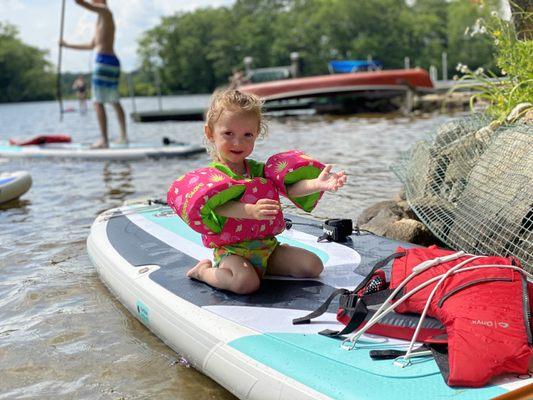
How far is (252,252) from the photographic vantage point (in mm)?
3301

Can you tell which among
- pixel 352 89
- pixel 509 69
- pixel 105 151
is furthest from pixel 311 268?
pixel 352 89

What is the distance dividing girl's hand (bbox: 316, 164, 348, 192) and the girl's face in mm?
382

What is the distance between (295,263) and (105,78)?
24.0 feet

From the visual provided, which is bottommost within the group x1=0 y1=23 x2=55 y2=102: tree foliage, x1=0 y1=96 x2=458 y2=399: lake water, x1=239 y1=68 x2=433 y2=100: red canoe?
x1=0 y1=96 x2=458 y2=399: lake water

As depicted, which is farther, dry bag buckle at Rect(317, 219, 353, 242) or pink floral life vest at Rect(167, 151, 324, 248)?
dry bag buckle at Rect(317, 219, 353, 242)

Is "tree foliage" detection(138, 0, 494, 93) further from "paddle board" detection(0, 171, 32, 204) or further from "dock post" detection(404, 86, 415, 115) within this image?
"paddle board" detection(0, 171, 32, 204)

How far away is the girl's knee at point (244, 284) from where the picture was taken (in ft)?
10.2

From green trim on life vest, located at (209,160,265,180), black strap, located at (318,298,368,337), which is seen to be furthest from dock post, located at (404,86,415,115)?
black strap, located at (318,298,368,337)

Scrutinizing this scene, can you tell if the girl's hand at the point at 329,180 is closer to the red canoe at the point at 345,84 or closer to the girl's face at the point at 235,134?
the girl's face at the point at 235,134

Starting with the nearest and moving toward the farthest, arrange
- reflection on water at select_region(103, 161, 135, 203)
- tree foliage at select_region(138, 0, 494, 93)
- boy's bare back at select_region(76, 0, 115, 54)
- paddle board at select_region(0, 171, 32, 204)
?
1. paddle board at select_region(0, 171, 32, 204)
2. reflection on water at select_region(103, 161, 135, 203)
3. boy's bare back at select_region(76, 0, 115, 54)
4. tree foliage at select_region(138, 0, 494, 93)

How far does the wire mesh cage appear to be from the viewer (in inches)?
143

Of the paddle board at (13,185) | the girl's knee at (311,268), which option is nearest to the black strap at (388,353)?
the girl's knee at (311,268)

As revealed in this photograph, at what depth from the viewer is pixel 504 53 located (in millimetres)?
4660

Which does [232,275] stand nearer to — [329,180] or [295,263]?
[295,263]
